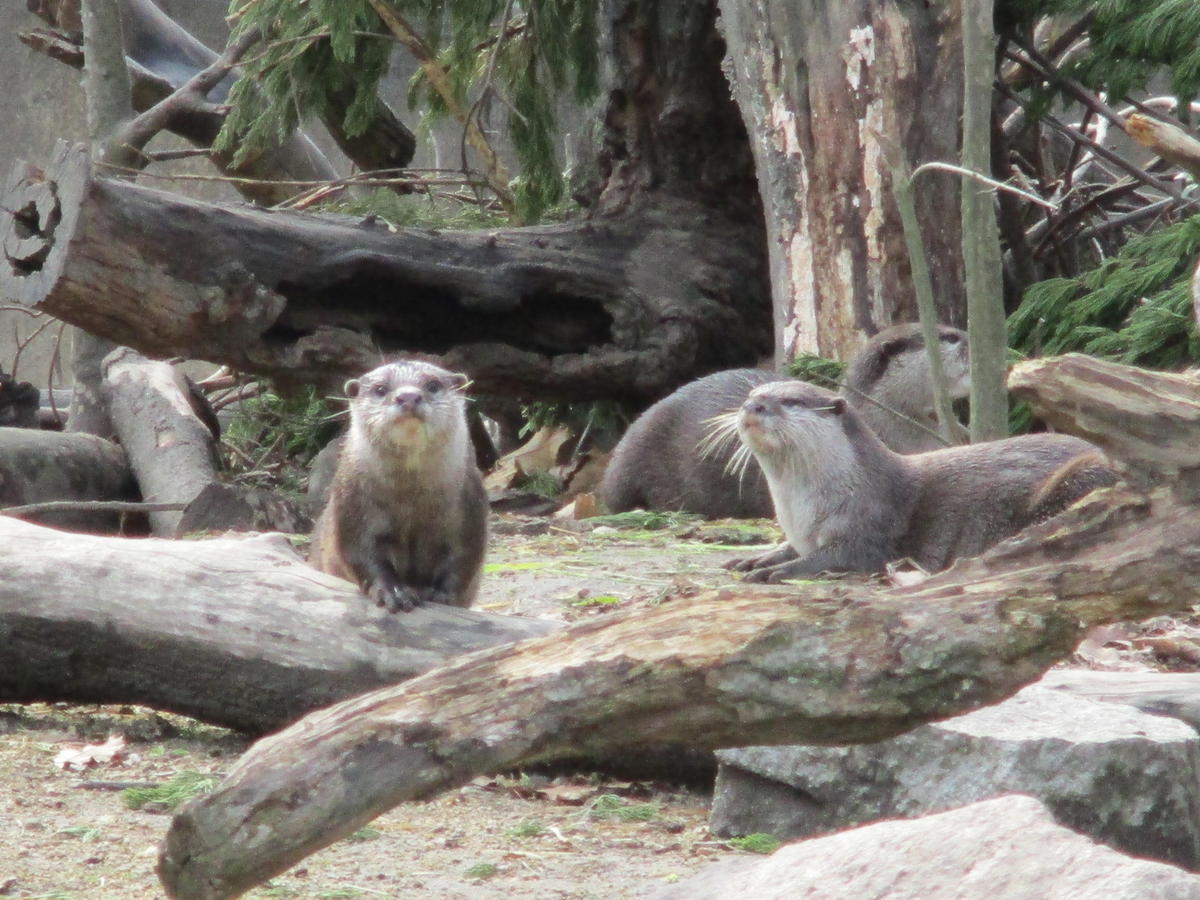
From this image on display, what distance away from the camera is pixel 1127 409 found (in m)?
2.06

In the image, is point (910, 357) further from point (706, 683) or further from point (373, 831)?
point (706, 683)

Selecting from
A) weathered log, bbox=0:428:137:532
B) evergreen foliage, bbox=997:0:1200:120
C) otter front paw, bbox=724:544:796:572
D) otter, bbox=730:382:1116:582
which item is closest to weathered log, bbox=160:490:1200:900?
otter, bbox=730:382:1116:582

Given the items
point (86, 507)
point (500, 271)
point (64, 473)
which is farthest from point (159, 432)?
point (86, 507)

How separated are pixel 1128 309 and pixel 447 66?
3.64 metres

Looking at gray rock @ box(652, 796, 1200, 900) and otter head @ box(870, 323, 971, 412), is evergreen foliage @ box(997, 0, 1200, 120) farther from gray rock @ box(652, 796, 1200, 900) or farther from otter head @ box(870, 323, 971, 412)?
gray rock @ box(652, 796, 1200, 900)

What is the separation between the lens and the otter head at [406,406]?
3781 mm

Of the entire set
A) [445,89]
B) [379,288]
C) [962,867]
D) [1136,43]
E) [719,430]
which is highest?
[445,89]

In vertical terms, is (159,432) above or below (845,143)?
below

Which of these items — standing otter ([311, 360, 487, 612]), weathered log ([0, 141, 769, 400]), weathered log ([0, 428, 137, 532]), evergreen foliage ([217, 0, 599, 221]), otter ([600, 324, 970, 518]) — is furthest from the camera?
evergreen foliage ([217, 0, 599, 221])

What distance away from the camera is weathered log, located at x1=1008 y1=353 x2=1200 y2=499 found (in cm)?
205

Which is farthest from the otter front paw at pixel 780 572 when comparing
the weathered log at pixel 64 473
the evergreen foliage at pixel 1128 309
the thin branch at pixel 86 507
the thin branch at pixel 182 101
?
the thin branch at pixel 182 101

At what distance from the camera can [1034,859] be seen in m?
1.78

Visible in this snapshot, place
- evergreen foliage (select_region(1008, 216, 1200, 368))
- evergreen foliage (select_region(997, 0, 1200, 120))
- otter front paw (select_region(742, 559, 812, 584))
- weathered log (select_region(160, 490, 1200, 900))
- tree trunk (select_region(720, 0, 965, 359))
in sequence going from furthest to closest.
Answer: tree trunk (select_region(720, 0, 965, 359)) → evergreen foliage (select_region(997, 0, 1200, 120)) → evergreen foliage (select_region(1008, 216, 1200, 368)) → otter front paw (select_region(742, 559, 812, 584)) → weathered log (select_region(160, 490, 1200, 900))

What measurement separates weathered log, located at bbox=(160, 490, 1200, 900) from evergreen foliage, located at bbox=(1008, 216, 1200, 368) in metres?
3.55
